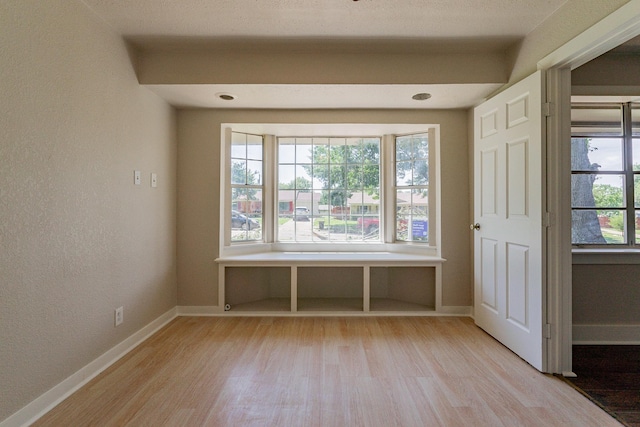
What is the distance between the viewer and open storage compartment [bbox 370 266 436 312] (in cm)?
327

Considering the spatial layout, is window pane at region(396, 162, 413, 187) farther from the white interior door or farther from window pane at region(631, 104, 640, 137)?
window pane at region(631, 104, 640, 137)

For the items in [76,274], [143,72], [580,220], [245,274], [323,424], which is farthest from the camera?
[245,274]

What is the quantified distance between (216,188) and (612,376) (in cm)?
356

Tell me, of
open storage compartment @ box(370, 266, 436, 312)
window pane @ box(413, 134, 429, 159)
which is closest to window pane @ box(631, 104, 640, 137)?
window pane @ box(413, 134, 429, 159)

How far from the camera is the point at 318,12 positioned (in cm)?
204

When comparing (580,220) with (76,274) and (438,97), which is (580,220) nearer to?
(438,97)

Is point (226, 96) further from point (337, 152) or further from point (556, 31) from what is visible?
point (556, 31)

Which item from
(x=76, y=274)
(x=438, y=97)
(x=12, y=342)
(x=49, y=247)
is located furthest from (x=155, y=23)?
(x=438, y=97)

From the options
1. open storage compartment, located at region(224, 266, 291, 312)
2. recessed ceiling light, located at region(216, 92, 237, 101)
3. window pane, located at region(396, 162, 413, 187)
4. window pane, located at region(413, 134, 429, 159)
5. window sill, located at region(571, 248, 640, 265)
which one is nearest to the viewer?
window sill, located at region(571, 248, 640, 265)

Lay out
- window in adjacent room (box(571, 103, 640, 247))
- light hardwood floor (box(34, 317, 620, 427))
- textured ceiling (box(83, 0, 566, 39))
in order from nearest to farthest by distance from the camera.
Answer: light hardwood floor (box(34, 317, 620, 427))
textured ceiling (box(83, 0, 566, 39))
window in adjacent room (box(571, 103, 640, 247))

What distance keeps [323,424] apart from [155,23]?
2.83 metres

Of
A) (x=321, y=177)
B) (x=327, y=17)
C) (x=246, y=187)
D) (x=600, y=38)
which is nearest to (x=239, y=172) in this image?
(x=246, y=187)

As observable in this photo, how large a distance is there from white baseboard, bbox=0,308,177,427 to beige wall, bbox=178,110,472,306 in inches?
25.8

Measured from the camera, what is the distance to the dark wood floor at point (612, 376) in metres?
1.67
